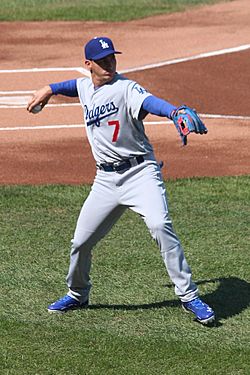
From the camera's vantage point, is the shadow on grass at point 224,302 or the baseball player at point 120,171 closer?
the baseball player at point 120,171

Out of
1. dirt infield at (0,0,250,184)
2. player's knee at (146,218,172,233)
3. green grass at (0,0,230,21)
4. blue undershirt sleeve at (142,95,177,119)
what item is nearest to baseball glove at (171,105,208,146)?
blue undershirt sleeve at (142,95,177,119)

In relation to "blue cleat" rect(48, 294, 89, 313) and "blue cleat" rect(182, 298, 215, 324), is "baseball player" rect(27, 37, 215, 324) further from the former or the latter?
"blue cleat" rect(48, 294, 89, 313)

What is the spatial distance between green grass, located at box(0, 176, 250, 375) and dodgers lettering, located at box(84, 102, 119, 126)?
1546 mm

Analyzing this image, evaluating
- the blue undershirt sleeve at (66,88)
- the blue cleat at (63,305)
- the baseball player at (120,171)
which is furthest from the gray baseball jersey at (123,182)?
the blue cleat at (63,305)

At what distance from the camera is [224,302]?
8.59m

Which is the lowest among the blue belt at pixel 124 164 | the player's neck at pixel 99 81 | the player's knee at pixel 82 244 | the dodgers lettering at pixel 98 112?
the player's knee at pixel 82 244

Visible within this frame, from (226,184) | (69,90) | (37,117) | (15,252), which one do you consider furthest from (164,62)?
(69,90)

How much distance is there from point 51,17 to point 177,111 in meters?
14.6

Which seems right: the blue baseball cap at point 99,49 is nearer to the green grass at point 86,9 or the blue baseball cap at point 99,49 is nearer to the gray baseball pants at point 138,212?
the gray baseball pants at point 138,212

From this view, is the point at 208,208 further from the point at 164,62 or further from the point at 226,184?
the point at 164,62

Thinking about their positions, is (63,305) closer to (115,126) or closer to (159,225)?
(159,225)

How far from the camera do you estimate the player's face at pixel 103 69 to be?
7911 mm

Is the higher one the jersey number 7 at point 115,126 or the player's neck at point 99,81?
the player's neck at point 99,81

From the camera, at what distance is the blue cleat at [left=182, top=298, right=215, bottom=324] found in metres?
8.00
